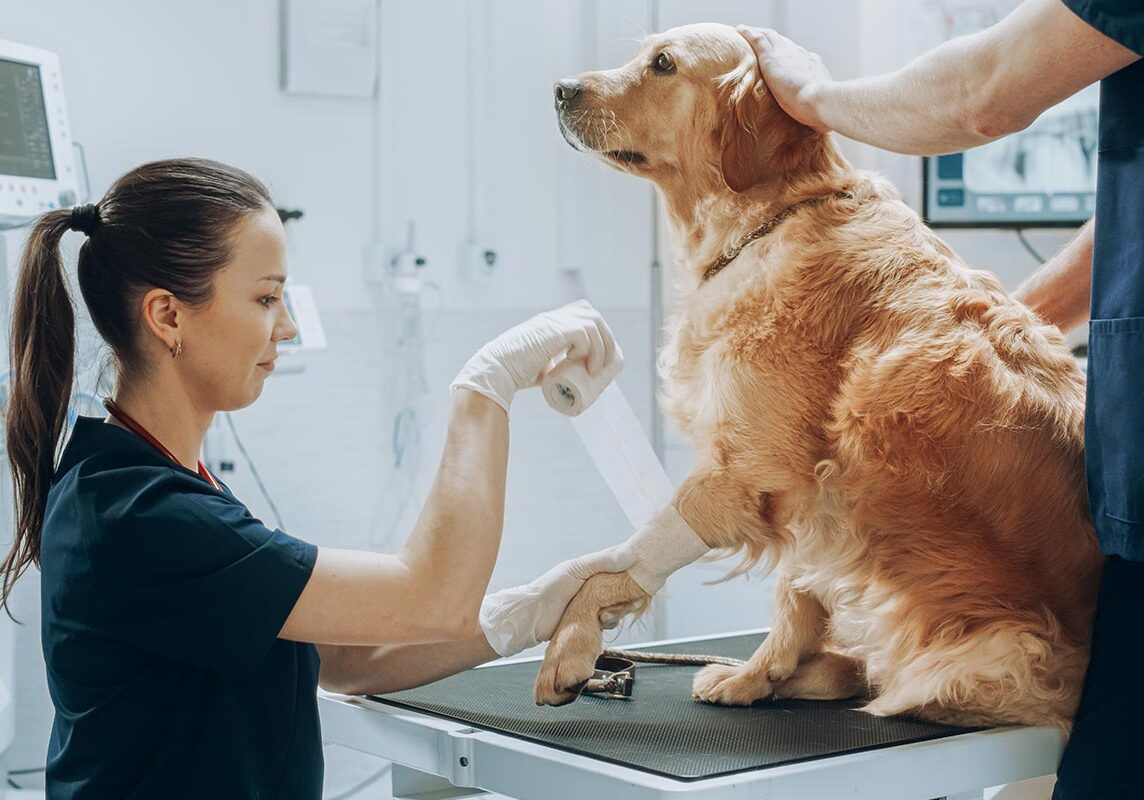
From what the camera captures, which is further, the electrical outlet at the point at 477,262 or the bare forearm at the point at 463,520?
the electrical outlet at the point at 477,262

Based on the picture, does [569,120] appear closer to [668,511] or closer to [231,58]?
Result: [668,511]

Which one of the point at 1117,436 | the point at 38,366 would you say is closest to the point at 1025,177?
the point at 1117,436

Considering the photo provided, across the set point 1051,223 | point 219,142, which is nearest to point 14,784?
point 219,142

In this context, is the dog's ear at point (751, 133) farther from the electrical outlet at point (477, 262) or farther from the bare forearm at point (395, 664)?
the electrical outlet at point (477, 262)

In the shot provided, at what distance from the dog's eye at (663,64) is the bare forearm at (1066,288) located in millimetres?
503

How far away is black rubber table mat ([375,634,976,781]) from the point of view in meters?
1.09

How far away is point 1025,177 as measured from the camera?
299cm

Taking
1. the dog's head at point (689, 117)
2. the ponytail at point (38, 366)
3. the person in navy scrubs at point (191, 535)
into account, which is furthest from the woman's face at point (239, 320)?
the dog's head at point (689, 117)

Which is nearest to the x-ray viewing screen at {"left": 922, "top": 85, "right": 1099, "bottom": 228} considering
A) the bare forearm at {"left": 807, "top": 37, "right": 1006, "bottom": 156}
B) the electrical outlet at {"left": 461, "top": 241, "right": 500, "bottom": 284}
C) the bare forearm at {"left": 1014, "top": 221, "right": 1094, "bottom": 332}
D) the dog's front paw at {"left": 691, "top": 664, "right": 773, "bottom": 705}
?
the electrical outlet at {"left": 461, "top": 241, "right": 500, "bottom": 284}

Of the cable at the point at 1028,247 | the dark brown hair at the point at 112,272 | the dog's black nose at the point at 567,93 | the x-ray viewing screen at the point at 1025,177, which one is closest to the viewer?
the dark brown hair at the point at 112,272

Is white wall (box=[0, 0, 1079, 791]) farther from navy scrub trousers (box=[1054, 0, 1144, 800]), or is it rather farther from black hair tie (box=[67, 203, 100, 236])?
navy scrub trousers (box=[1054, 0, 1144, 800])

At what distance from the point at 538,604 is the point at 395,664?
0.21 metres

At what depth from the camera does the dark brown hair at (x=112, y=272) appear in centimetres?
113

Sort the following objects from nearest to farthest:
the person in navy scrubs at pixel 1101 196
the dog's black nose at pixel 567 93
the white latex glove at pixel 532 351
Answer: the person in navy scrubs at pixel 1101 196
the white latex glove at pixel 532 351
the dog's black nose at pixel 567 93
